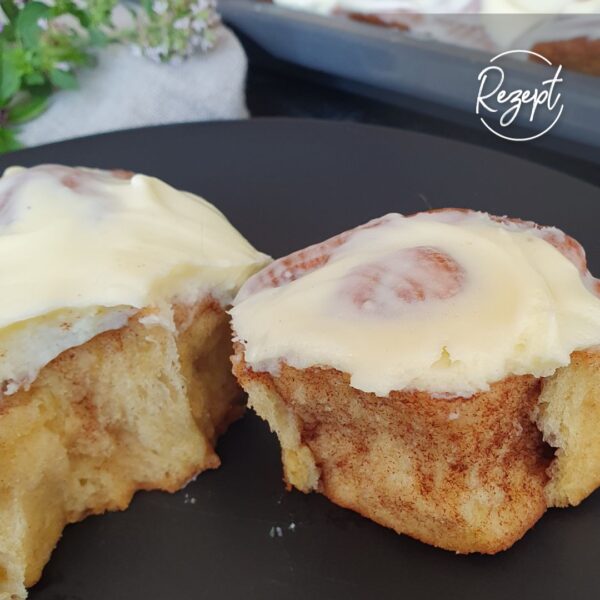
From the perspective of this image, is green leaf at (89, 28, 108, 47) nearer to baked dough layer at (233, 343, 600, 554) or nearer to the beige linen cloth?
the beige linen cloth

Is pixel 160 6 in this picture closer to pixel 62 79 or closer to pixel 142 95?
pixel 142 95

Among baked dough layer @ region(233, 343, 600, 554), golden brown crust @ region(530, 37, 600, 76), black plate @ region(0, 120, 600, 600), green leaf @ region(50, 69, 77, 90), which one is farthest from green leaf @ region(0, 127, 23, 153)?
golden brown crust @ region(530, 37, 600, 76)

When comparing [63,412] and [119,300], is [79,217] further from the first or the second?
[63,412]

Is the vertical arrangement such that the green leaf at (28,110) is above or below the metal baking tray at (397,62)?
below

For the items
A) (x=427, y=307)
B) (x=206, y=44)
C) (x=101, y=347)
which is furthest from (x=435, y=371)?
(x=206, y=44)

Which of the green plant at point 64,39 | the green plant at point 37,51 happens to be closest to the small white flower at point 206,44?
the green plant at point 64,39

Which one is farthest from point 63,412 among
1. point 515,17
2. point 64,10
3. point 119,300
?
point 515,17

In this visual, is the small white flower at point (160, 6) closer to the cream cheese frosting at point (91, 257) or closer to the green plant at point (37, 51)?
the green plant at point (37, 51)
